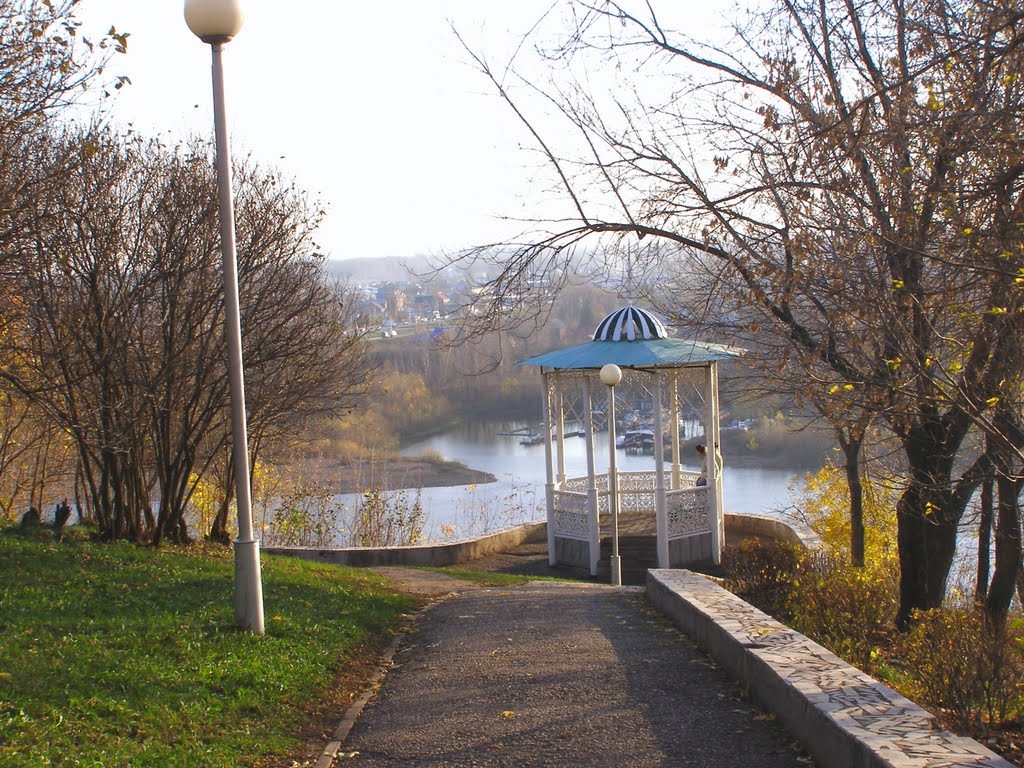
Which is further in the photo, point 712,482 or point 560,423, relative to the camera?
point 560,423

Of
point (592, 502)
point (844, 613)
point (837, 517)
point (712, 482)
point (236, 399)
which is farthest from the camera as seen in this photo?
point (837, 517)

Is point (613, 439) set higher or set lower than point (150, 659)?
higher

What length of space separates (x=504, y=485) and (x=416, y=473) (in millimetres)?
3787

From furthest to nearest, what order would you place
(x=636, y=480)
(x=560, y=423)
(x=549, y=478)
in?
1. (x=636, y=480)
2. (x=560, y=423)
3. (x=549, y=478)

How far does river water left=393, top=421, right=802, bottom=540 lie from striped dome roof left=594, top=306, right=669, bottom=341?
4.81m

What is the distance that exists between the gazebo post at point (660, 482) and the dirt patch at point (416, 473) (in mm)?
15036

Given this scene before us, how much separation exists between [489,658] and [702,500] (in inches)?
395

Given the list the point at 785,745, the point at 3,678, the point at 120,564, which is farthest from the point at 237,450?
the point at 785,745

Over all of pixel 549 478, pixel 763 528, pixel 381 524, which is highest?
pixel 549 478

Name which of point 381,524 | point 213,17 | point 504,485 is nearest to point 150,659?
point 213,17

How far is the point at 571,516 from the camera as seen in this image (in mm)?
17000

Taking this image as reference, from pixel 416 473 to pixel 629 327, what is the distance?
18.8 m

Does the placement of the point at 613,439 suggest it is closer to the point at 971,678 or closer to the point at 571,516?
the point at 571,516

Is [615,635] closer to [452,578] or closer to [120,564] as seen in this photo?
[120,564]
